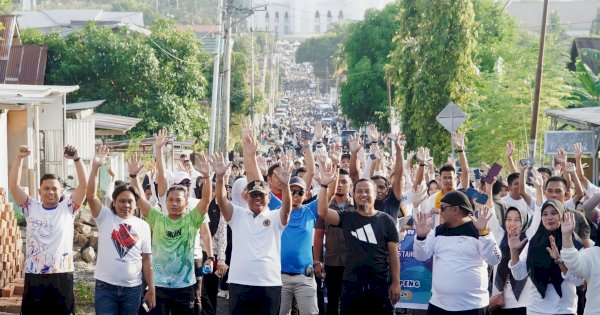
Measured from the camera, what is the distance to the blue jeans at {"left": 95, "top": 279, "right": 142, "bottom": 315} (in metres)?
9.76

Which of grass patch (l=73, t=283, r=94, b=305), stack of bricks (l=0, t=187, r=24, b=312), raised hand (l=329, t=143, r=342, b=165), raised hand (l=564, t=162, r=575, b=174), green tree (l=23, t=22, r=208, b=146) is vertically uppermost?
green tree (l=23, t=22, r=208, b=146)

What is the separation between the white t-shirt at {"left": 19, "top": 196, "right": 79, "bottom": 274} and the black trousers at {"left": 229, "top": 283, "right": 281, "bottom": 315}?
62.3 inches

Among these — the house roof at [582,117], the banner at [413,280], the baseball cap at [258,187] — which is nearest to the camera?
the baseball cap at [258,187]

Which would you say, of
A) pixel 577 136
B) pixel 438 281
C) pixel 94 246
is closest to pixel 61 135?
Answer: pixel 94 246

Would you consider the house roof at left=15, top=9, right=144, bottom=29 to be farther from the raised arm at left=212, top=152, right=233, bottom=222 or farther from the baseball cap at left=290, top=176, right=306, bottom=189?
the raised arm at left=212, top=152, right=233, bottom=222

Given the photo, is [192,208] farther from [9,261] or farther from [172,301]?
[9,261]

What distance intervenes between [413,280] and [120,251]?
348 centimetres

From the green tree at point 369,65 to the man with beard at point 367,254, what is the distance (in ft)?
164

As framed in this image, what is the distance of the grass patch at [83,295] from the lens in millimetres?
14180

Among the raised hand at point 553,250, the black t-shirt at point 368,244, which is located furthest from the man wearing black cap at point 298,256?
the raised hand at point 553,250

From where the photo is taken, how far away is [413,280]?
11.9 m

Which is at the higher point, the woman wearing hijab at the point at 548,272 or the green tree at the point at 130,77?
the green tree at the point at 130,77

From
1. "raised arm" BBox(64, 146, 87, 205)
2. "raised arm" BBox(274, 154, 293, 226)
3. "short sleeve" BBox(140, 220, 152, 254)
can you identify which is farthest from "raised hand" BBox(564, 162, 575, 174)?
"raised arm" BBox(64, 146, 87, 205)

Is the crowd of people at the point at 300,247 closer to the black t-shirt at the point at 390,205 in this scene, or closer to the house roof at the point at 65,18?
the black t-shirt at the point at 390,205
